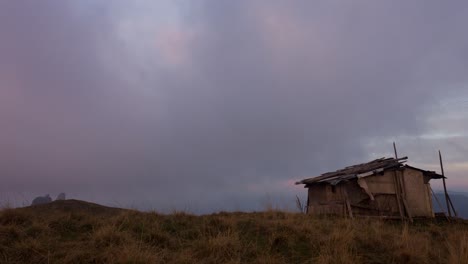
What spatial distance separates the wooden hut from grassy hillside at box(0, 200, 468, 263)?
9.93 m

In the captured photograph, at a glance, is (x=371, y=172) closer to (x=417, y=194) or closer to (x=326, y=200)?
(x=326, y=200)

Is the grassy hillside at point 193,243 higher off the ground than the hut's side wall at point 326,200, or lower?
lower

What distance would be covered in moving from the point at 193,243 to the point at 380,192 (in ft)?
49.8

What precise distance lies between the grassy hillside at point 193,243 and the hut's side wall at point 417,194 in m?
11.8

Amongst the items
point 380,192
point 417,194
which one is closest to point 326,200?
point 380,192

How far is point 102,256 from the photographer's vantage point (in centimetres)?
578

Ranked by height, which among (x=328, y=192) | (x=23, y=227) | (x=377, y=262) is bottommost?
(x=377, y=262)

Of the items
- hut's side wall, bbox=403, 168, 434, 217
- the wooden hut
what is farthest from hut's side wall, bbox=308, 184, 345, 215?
hut's side wall, bbox=403, 168, 434, 217

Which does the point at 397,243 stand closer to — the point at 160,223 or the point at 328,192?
the point at 160,223

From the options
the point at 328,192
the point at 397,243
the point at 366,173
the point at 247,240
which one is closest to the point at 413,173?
the point at 366,173

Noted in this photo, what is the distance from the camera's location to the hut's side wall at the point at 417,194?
19922mm

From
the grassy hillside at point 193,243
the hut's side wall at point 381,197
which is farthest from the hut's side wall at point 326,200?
the grassy hillside at point 193,243

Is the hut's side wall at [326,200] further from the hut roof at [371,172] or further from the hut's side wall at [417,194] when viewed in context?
the hut's side wall at [417,194]

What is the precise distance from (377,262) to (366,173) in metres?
12.9
